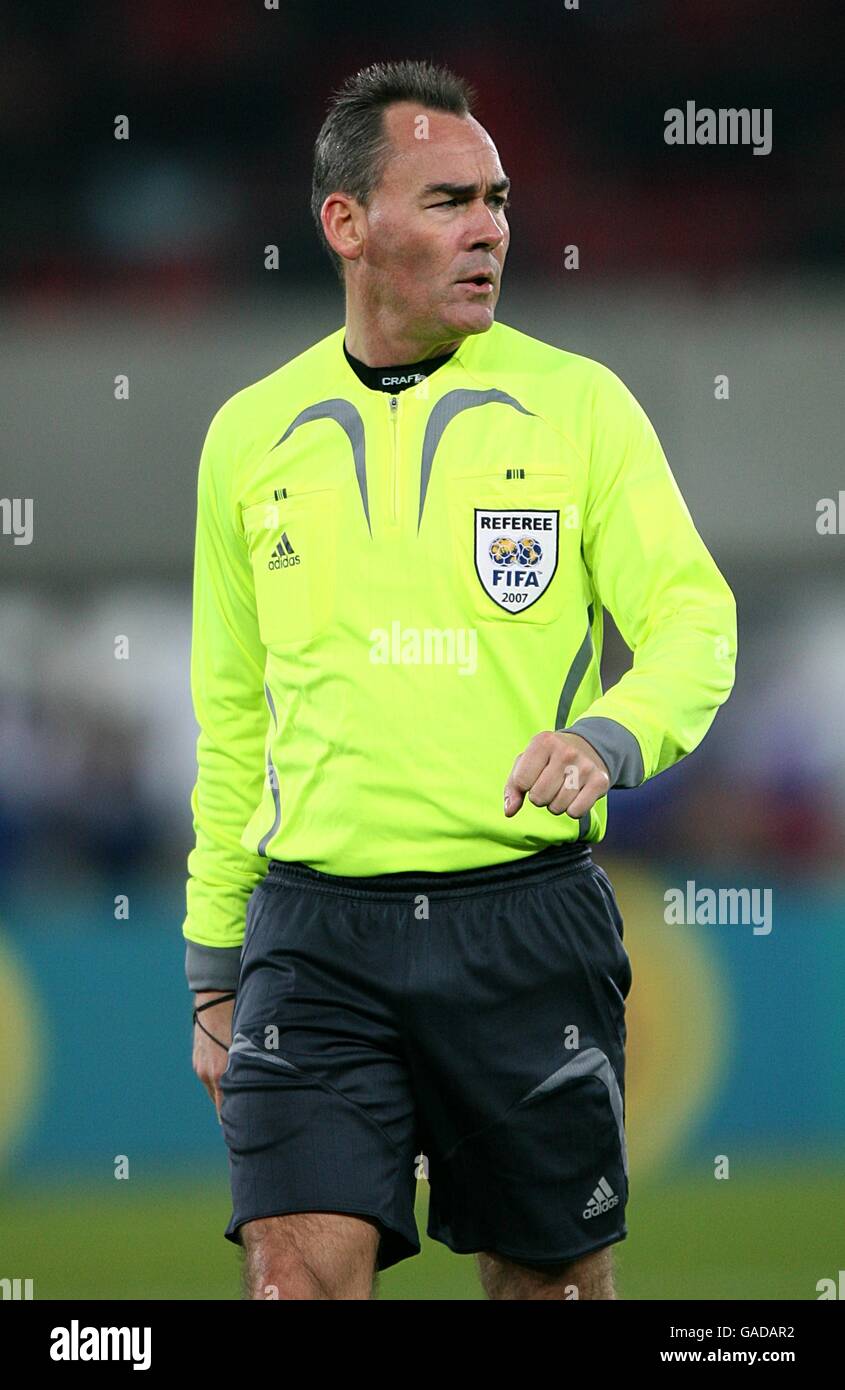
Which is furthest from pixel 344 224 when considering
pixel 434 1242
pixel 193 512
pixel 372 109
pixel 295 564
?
pixel 193 512

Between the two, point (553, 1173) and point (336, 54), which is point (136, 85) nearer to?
point (336, 54)

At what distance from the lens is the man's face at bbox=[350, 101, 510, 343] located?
229 centimetres

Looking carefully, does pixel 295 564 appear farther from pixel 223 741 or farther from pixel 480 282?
pixel 480 282

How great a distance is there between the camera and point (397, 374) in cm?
235

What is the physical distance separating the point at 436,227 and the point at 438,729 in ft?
2.10

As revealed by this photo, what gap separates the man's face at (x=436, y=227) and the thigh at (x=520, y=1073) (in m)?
0.73

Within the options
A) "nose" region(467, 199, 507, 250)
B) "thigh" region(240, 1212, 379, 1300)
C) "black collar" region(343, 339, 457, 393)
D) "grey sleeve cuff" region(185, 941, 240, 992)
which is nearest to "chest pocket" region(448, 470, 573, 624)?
"black collar" region(343, 339, 457, 393)

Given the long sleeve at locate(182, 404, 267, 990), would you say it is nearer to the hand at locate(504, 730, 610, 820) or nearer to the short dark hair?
the short dark hair

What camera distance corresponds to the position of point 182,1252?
4.45 m

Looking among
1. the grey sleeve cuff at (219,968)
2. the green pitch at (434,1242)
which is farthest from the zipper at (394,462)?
the green pitch at (434,1242)

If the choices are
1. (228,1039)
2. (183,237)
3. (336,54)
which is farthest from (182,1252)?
(336,54)

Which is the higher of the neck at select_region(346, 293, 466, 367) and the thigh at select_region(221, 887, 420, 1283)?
the neck at select_region(346, 293, 466, 367)

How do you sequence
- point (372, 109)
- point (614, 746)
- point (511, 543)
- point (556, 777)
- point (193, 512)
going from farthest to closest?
1. point (193, 512)
2. point (372, 109)
3. point (511, 543)
4. point (614, 746)
5. point (556, 777)

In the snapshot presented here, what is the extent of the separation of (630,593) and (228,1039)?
0.81 m
